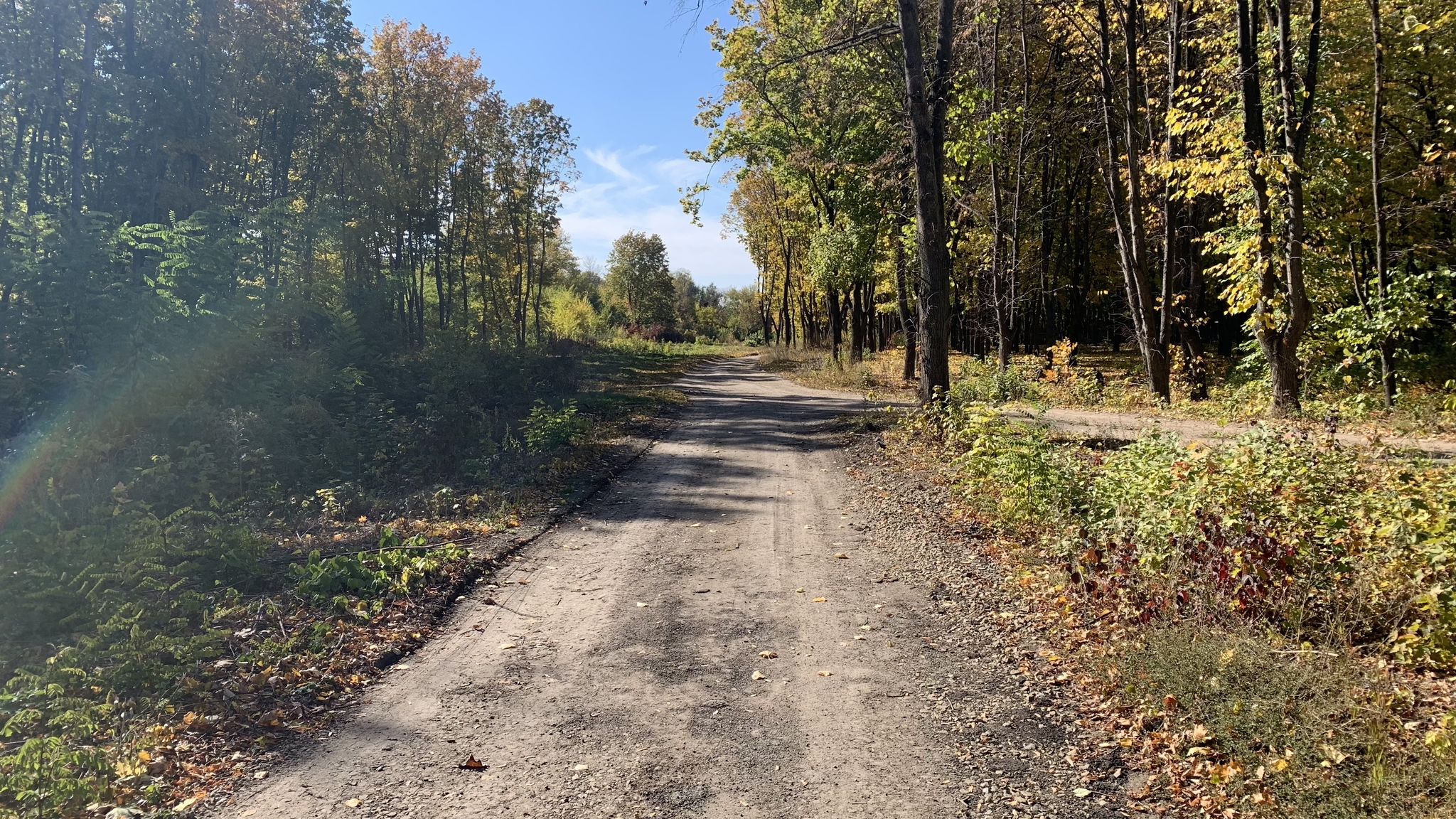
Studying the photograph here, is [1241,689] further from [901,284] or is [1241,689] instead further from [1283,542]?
[901,284]

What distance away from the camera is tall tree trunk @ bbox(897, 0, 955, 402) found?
457 inches

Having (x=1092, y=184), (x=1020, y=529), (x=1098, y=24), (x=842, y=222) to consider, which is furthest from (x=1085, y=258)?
(x=1020, y=529)

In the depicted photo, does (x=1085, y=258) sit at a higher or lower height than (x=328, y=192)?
→ lower

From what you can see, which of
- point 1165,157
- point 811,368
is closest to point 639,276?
point 811,368

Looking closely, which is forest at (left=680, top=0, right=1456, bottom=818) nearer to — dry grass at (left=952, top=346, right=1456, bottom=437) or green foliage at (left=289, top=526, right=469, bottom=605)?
dry grass at (left=952, top=346, right=1456, bottom=437)

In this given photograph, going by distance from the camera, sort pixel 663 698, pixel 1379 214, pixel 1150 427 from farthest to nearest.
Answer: pixel 1379 214 < pixel 1150 427 < pixel 663 698

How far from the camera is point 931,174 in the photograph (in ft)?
38.8

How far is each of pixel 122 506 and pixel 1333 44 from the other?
2278 centimetres

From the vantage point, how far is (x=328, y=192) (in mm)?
29750

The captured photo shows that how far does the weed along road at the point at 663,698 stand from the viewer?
359cm

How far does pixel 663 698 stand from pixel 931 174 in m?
9.85

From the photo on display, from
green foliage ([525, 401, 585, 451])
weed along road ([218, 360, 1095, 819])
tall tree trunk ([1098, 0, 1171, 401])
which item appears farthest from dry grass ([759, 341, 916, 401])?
weed along road ([218, 360, 1095, 819])

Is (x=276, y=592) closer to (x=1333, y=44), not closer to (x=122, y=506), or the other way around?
(x=122, y=506)

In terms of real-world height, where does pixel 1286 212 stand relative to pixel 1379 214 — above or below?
below
